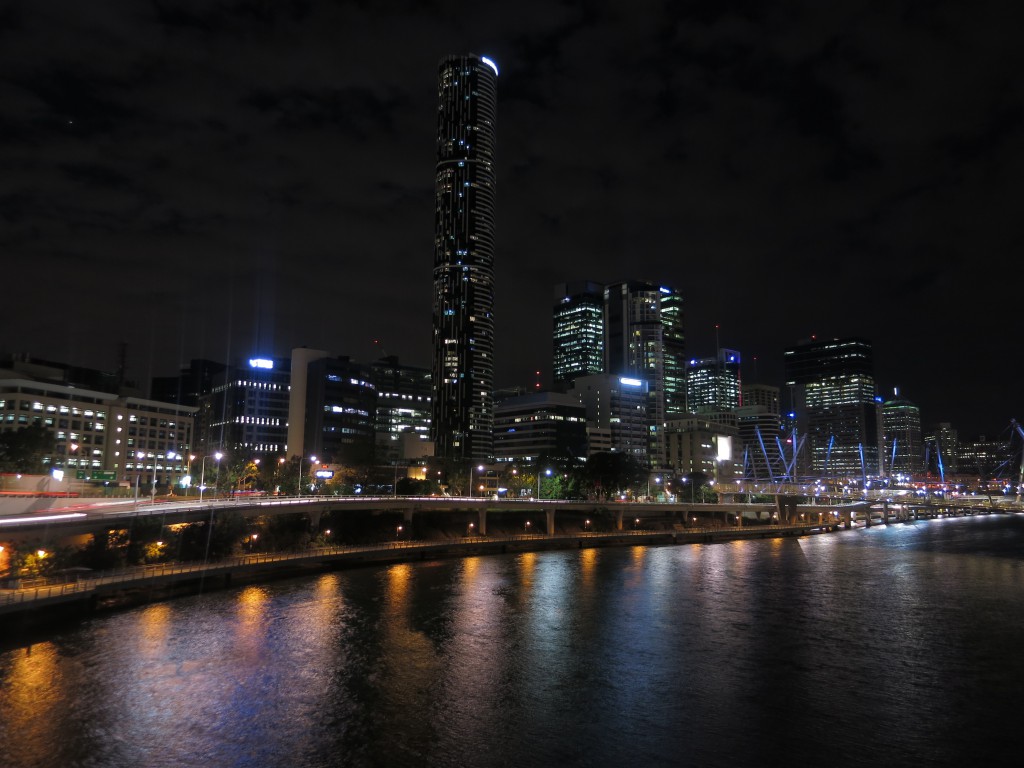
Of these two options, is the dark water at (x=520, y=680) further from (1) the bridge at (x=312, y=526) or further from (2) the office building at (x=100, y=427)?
(2) the office building at (x=100, y=427)

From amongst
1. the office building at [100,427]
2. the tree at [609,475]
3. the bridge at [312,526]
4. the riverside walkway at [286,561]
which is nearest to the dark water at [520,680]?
the riverside walkway at [286,561]

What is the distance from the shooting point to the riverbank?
4588 cm

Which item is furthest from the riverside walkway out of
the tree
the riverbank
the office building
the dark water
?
the office building

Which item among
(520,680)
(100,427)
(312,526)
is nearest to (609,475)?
(312,526)

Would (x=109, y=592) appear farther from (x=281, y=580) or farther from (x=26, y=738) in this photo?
(x=26, y=738)

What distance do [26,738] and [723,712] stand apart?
3070 centimetres

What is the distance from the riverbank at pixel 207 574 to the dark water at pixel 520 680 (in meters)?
2.57

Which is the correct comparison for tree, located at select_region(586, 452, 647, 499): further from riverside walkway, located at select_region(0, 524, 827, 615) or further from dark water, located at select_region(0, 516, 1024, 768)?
dark water, located at select_region(0, 516, 1024, 768)

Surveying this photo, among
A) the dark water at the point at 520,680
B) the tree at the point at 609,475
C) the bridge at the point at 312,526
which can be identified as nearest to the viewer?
the dark water at the point at 520,680

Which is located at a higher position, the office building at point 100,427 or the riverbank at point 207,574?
the office building at point 100,427

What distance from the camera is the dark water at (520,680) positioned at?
29172mm

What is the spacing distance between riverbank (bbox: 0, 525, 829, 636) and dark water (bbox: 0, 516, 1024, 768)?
8.44ft

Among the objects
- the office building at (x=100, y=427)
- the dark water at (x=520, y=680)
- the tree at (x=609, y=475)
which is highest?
the office building at (x=100, y=427)

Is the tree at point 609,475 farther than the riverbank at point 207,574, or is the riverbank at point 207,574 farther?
the tree at point 609,475
